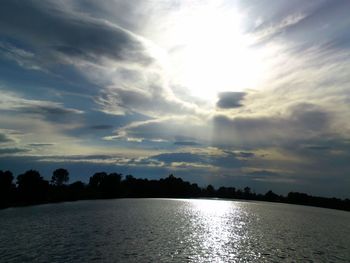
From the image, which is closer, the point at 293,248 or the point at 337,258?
the point at 337,258

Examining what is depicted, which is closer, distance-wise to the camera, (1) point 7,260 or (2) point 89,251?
(1) point 7,260

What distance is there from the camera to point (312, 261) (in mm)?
62938

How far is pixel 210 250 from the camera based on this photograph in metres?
70.4

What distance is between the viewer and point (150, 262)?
180 feet

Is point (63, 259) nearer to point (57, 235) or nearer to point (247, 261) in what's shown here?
point (57, 235)

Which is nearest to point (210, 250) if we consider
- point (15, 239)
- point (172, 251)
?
point (172, 251)

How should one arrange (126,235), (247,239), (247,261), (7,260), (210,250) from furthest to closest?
(247,239), (126,235), (210,250), (247,261), (7,260)

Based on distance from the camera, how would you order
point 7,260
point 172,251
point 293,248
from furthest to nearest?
point 293,248 < point 172,251 < point 7,260

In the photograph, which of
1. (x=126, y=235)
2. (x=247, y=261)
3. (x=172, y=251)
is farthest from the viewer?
(x=126, y=235)

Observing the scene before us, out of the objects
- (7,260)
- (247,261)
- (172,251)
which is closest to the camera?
(7,260)

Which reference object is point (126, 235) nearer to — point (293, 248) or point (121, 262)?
point (121, 262)

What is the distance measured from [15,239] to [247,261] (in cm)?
5108

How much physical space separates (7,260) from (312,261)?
185ft

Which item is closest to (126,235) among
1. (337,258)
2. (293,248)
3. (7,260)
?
(7,260)
